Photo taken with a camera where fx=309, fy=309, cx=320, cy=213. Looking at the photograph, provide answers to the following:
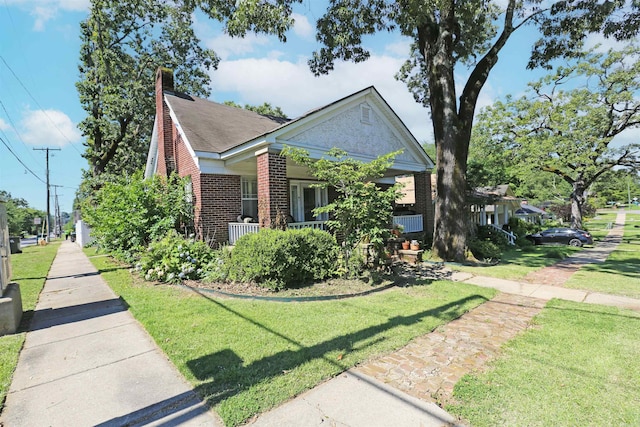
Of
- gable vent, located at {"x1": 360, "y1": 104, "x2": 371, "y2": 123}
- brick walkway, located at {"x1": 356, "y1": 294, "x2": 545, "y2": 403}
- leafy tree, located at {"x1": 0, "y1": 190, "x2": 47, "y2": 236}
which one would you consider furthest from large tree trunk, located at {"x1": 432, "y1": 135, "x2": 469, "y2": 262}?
leafy tree, located at {"x1": 0, "y1": 190, "x2": 47, "y2": 236}

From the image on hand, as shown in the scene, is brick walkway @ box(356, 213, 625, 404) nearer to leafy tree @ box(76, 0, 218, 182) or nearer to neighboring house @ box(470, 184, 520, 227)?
neighboring house @ box(470, 184, 520, 227)

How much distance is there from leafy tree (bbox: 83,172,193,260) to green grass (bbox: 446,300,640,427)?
9.54 metres

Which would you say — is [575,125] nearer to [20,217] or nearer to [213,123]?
[213,123]

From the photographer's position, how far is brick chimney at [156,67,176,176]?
1278 cm

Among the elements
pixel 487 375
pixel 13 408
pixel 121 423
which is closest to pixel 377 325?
pixel 487 375

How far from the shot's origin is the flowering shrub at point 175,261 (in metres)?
7.80

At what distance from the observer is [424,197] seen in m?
A: 15.1

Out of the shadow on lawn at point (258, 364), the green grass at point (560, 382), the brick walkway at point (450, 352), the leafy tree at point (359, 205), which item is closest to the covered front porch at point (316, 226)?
the leafy tree at point (359, 205)

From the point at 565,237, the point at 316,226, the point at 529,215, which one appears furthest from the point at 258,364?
the point at 529,215

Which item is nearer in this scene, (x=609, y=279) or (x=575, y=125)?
(x=609, y=279)

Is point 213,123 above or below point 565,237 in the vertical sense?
above

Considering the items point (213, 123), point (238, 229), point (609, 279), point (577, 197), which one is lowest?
point (609, 279)

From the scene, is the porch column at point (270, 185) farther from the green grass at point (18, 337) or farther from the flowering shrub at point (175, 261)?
the green grass at point (18, 337)

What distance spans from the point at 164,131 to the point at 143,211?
442cm
